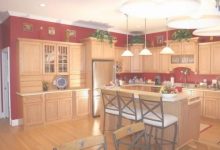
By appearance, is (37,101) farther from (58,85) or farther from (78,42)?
(78,42)

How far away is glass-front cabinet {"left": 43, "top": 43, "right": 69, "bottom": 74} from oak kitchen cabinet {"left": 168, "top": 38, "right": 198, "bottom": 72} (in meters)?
3.64

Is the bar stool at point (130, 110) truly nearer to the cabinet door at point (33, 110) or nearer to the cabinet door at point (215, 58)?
the cabinet door at point (33, 110)

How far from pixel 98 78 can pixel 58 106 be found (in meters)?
1.52

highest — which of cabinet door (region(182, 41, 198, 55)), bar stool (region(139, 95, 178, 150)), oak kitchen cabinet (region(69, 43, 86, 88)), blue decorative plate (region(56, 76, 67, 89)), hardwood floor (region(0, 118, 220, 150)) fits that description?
cabinet door (region(182, 41, 198, 55))

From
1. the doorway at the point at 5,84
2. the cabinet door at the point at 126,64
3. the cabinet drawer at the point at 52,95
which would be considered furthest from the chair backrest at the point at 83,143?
the cabinet door at the point at 126,64

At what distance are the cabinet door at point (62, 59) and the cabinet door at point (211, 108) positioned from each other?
14.1ft

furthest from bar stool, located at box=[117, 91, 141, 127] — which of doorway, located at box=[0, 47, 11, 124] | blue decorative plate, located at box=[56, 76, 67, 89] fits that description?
doorway, located at box=[0, 47, 11, 124]

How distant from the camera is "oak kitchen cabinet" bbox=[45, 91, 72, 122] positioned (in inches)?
210

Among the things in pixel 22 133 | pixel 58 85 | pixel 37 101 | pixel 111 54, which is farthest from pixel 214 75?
pixel 22 133

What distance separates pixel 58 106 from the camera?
554 centimetres

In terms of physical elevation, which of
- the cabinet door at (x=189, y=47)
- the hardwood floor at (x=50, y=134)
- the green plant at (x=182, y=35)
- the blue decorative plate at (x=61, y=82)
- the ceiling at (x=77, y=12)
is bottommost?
the hardwood floor at (x=50, y=134)

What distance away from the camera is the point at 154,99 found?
10.1 ft

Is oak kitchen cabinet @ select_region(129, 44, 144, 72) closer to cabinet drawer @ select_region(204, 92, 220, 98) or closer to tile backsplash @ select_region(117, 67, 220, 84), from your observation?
tile backsplash @ select_region(117, 67, 220, 84)

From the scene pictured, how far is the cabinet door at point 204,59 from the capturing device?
591 centimetres
